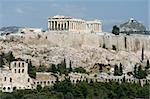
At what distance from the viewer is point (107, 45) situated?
54.8 m

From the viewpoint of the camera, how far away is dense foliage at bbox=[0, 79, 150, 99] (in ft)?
114

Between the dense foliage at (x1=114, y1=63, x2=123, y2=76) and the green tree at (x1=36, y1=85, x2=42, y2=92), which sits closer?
the green tree at (x1=36, y1=85, x2=42, y2=92)

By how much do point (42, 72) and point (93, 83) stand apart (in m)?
4.62

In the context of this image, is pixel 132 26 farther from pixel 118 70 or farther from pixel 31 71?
pixel 31 71

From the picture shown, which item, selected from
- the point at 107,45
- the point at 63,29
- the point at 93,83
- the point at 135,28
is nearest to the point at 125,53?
the point at 107,45

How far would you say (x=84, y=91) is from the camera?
122 feet

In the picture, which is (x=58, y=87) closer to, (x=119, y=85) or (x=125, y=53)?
(x=119, y=85)

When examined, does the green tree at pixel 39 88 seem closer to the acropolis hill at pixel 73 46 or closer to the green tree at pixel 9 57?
the green tree at pixel 9 57

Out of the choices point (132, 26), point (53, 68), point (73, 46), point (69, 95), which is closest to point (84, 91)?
point (69, 95)

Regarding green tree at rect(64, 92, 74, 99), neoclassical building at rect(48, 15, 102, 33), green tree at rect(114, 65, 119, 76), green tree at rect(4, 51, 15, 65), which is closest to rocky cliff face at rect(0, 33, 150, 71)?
green tree at rect(4, 51, 15, 65)

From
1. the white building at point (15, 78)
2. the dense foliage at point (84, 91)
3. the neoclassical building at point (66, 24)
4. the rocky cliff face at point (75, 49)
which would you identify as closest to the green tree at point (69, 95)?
the dense foliage at point (84, 91)

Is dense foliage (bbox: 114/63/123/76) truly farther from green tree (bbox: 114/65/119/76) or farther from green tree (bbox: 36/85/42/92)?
green tree (bbox: 36/85/42/92)

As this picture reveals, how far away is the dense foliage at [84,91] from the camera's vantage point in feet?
114

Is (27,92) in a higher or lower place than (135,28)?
higher
